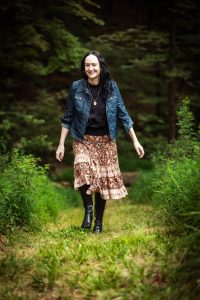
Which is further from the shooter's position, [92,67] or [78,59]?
[78,59]

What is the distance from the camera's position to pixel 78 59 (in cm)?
1134

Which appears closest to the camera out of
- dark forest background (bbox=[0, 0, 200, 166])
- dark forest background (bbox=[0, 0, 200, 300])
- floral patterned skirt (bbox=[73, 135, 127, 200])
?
dark forest background (bbox=[0, 0, 200, 300])

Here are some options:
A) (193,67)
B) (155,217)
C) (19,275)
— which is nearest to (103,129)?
(155,217)

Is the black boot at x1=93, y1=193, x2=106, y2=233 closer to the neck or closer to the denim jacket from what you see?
the denim jacket

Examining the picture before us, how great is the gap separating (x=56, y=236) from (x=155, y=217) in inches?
59.6

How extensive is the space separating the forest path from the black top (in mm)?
1587

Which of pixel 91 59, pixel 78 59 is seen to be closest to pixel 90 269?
pixel 91 59

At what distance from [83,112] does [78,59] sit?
5.38m

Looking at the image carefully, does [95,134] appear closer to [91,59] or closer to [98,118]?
[98,118]

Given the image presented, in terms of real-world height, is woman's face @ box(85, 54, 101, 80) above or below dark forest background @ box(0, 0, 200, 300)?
above

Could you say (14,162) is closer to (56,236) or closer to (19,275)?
(56,236)

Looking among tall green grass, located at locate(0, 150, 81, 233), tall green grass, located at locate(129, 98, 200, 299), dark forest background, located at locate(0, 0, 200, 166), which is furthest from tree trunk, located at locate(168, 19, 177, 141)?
tall green grass, located at locate(0, 150, 81, 233)

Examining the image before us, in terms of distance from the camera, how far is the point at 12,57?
11.2 metres

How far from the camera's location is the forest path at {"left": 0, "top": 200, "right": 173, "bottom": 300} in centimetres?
383
